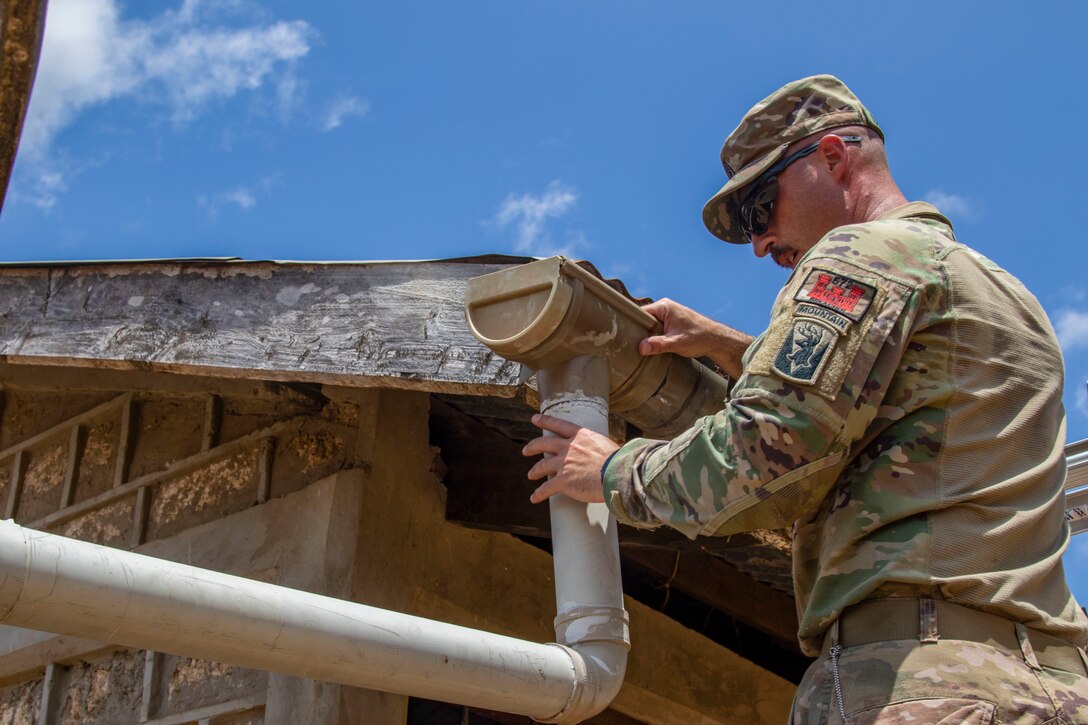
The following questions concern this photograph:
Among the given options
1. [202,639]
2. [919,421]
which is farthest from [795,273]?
[202,639]

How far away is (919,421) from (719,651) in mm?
2961

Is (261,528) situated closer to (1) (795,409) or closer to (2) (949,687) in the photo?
(1) (795,409)

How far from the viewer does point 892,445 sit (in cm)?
239

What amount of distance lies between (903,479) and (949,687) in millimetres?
367

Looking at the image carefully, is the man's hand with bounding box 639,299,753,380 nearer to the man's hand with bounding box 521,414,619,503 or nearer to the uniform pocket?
the man's hand with bounding box 521,414,619,503

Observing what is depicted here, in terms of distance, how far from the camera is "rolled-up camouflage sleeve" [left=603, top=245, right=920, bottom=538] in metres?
2.29

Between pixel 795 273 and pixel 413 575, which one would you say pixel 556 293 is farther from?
pixel 413 575

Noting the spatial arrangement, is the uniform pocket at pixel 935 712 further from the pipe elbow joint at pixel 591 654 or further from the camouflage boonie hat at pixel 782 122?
the camouflage boonie hat at pixel 782 122

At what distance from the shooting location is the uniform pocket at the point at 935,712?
2.13 m

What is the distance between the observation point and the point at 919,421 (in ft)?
7.84

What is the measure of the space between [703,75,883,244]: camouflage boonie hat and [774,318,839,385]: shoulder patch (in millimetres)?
615

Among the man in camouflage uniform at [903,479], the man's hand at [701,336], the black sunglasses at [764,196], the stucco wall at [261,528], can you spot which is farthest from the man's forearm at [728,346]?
the stucco wall at [261,528]

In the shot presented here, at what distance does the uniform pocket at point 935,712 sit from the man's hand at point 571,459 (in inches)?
27.6

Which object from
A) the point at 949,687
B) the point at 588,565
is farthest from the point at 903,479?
the point at 588,565
